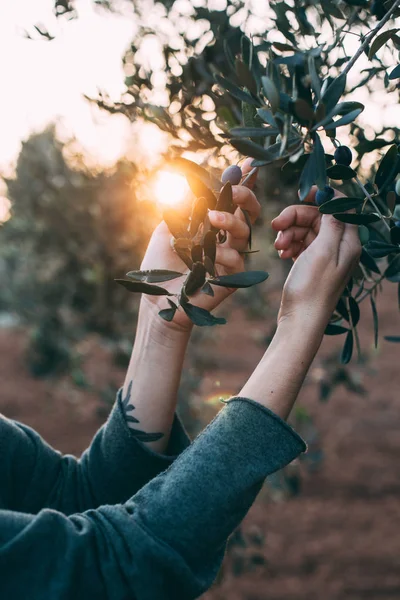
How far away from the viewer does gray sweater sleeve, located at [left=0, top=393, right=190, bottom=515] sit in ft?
4.77

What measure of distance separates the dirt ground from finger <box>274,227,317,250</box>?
0.62m

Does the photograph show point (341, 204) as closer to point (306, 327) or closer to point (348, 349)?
point (306, 327)

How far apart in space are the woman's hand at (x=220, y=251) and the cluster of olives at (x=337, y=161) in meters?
0.13

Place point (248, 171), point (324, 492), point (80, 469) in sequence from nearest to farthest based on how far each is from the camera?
point (248, 171)
point (80, 469)
point (324, 492)

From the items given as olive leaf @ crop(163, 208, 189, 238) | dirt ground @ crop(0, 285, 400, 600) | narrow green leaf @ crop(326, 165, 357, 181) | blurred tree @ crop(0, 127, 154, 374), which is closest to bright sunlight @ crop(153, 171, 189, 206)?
olive leaf @ crop(163, 208, 189, 238)

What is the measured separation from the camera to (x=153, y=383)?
4.79 feet

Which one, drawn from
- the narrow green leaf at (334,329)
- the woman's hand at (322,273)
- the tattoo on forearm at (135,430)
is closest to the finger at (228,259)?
the woman's hand at (322,273)

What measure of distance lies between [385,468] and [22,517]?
558 centimetres

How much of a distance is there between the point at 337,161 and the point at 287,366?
354mm

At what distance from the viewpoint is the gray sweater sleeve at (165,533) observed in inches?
41.4

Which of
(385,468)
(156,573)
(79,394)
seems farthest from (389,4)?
(79,394)

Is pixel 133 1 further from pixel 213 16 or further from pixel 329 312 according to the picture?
pixel 329 312

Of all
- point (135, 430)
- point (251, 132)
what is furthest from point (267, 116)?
point (135, 430)

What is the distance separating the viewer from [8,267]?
31.8ft
